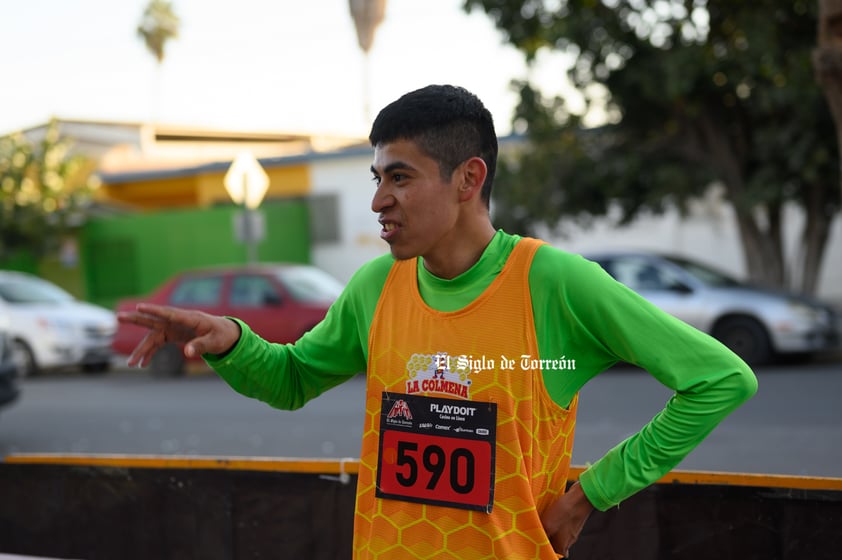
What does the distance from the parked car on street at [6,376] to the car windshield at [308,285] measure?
531 centimetres

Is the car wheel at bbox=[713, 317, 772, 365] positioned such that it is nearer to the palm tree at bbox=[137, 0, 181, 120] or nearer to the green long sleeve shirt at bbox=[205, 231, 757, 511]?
the green long sleeve shirt at bbox=[205, 231, 757, 511]

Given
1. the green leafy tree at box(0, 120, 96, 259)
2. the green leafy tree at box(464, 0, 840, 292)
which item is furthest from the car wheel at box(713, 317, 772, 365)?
the green leafy tree at box(0, 120, 96, 259)

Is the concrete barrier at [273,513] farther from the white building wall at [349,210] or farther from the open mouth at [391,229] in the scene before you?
the white building wall at [349,210]

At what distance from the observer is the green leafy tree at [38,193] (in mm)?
22797

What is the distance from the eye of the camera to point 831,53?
7.60 meters

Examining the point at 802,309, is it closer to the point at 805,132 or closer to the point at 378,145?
the point at 805,132

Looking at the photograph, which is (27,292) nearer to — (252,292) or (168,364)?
(168,364)

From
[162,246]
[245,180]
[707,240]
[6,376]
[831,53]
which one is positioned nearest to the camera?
[831,53]

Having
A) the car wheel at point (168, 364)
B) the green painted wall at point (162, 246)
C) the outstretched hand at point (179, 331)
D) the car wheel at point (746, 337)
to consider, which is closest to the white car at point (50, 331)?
the car wheel at point (168, 364)

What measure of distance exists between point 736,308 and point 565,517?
10330 millimetres

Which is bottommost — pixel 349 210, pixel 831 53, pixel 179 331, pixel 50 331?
pixel 50 331

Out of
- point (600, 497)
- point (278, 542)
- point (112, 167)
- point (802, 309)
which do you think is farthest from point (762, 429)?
point (112, 167)

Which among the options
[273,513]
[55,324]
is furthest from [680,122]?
[273,513]

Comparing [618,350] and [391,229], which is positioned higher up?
[391,229]
